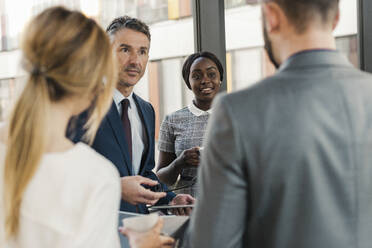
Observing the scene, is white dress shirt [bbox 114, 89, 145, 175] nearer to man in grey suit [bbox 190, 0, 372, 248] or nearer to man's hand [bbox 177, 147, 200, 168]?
man's hand [bbox 177, 147, 200, 168]

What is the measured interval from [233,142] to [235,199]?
0.39ft

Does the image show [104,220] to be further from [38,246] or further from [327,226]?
[327,226]

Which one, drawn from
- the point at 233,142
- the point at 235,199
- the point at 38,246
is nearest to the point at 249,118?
the point at 233,142

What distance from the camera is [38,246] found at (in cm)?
88

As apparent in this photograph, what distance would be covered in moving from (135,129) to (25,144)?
99 cm

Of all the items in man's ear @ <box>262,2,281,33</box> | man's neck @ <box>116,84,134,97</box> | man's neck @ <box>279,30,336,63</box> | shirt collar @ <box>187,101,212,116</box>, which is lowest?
shirt collar @ <box>187,101,212,116</box>

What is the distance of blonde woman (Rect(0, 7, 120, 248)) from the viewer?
882 millimetres

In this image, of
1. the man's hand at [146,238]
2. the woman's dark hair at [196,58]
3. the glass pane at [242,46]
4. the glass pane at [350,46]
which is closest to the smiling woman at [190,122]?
the woman's dark hair at [196,58]

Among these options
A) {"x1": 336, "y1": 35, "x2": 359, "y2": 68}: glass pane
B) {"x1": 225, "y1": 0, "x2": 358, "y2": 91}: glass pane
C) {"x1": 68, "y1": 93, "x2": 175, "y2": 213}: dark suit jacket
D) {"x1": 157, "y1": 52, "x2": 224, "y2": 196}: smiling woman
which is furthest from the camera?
{"x1": 336, "y1": 35, "x2": 359, "y2": 68}: glass pane

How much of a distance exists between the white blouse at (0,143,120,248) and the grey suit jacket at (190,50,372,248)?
217mm

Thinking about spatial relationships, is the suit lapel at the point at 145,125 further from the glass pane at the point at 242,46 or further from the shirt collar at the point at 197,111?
the glass pane at the point at 242,46

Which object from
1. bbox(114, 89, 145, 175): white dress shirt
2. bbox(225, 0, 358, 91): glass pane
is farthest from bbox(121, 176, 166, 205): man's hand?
bbox(225, 0, 358, 91): glass pane

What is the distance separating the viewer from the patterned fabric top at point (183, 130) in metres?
2.43

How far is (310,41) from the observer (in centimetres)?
89
